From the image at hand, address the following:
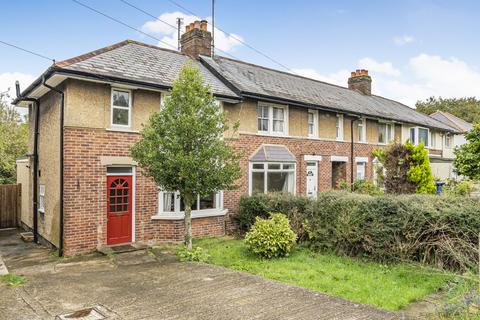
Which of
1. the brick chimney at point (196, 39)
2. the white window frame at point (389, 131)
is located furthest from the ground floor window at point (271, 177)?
the white window frame at point (389, 131)

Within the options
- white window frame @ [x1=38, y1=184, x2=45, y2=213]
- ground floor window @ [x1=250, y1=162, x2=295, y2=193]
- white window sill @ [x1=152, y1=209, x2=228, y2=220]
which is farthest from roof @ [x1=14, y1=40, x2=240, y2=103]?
white window sill @ [x1=152, y1=209, x2=228, y2=220]

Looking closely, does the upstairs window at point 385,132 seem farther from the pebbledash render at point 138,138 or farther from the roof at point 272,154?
the roof at point 272,154

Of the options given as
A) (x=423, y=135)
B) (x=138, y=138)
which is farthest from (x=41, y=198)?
(x=423, y=135)

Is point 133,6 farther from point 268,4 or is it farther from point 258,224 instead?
point 258,224

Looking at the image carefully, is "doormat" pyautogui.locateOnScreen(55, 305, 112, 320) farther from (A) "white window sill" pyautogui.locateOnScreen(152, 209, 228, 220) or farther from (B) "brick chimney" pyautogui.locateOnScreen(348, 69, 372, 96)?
(B) "brick chimney" pyautogui.locateOnScreen(348, 69, 372, 96)

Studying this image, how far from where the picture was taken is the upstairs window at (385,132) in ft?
71.1

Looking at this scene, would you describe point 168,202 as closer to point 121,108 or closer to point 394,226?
point 121,108

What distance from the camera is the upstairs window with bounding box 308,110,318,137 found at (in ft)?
56.3

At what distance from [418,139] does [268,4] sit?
15.1 metres

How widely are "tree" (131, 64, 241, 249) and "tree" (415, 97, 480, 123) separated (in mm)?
58533

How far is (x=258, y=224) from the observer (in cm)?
1009

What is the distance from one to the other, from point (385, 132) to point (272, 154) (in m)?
10.7

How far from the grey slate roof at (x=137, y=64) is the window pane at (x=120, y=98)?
Answer: 59 cm

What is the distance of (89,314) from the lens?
5863mm
